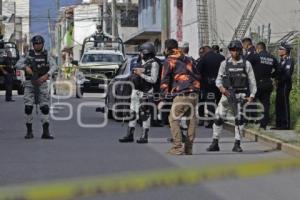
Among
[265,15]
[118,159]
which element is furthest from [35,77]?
[265,15]

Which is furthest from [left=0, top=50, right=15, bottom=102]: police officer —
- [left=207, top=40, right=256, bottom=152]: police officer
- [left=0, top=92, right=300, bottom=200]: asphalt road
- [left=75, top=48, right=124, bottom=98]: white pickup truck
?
[left=207, top=40, right=256, bottom=152]: police officer

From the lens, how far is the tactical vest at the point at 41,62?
13335mm

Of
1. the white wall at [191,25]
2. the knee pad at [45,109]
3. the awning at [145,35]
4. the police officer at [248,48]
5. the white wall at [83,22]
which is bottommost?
the knee pad at [45,109]

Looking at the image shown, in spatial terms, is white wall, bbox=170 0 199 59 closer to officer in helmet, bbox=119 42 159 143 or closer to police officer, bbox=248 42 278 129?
police officer, bbox=248 42 278 129

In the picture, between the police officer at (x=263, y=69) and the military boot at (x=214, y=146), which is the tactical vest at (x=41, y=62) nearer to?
the military boot at (x=214, y=146)

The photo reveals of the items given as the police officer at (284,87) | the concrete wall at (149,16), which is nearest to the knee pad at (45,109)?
the police officer at (284,87)

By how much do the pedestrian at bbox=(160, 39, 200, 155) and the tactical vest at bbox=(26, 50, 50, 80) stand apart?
9.39 feet

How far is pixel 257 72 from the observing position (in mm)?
13930

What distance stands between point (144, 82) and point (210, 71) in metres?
3.39

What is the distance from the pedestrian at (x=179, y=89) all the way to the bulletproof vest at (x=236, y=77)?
53cm

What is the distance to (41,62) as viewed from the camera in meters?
13.4

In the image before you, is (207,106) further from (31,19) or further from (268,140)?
(31,19)

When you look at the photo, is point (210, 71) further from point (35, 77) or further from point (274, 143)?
point (35, 77)

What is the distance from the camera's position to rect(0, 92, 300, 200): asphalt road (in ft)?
27.1
